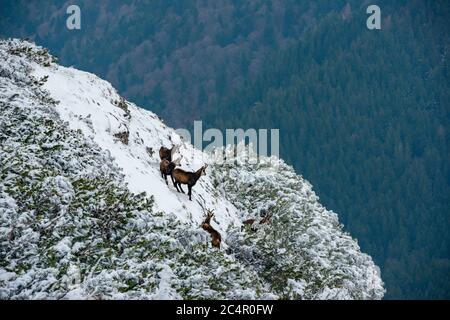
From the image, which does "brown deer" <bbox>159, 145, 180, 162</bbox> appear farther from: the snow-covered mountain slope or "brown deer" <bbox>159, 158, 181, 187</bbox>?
"brown deer" <bbox>159, 158, 181, 187</bbox>

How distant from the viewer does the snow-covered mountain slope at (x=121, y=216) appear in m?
20.4

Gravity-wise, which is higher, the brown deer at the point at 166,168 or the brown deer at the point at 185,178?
the brown deer at the point at 166,168

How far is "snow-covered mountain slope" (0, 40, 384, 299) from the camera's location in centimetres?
2036

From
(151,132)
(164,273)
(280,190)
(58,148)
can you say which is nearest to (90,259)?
(164,273)

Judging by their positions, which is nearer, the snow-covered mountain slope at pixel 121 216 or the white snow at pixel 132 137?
the snow-covered mountain slope at pixel 121 216

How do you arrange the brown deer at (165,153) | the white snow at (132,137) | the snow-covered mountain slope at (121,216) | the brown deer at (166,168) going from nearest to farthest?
the snow-covered mountain slope at (121,216)
the white snow at (132,137)
the brown deer at (166,168)
the brown deer at (165,153)

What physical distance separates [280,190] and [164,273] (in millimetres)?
17908

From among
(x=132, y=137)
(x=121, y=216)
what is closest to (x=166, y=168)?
(x=132, y=137)

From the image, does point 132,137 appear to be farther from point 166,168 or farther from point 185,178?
point 185,178

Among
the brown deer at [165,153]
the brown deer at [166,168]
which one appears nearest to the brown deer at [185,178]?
the brown deer at [166,168]

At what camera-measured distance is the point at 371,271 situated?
123 ft

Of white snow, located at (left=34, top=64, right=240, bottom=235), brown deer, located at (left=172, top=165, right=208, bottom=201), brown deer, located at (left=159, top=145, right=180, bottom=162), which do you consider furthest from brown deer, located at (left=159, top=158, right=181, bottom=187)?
brown deer, located at (left=159, top=145, right=180, bottom=162)

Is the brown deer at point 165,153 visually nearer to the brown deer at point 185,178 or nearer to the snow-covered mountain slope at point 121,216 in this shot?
the snow-covered mountain slope at point 121,216
